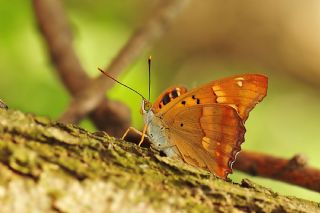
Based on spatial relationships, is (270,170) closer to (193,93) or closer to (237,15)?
(193,93)

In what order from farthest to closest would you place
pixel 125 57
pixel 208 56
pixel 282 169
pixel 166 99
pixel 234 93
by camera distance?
pixel 208 56, pixel 125 57, pixel 282 169, pixel 166 99, pixel 234 93

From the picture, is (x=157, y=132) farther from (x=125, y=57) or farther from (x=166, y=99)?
(x=125, y=57)

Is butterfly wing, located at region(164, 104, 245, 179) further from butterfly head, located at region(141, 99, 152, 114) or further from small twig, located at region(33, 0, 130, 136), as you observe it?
small twig, located at region(33, 0, 130, 136)

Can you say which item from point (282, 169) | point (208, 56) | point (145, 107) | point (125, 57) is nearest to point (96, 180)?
point (145, 107)

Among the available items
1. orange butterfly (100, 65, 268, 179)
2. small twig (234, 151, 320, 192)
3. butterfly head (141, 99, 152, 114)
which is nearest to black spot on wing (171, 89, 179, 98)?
orange butterfly (100, 65, 268, 179)

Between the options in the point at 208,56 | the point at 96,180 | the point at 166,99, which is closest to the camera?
the point at 96,180

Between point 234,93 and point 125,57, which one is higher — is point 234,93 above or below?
below

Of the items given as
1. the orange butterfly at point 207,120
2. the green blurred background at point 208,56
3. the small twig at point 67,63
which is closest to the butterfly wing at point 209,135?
the orange butterfly at point 207,120

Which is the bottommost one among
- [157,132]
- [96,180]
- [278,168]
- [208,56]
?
[96,180]
